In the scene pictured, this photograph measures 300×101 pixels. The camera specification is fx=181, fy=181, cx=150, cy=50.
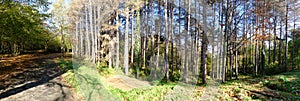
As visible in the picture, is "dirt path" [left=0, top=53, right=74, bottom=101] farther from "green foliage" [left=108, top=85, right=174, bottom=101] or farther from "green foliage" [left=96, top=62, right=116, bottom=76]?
"green foliage" [left=96, top=62, right=116, bottom=76]

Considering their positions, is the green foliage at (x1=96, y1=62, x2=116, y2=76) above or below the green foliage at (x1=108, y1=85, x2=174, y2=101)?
above

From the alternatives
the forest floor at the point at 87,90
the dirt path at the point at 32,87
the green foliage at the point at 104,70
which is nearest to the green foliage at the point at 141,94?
the forest floor at the point at 87,90

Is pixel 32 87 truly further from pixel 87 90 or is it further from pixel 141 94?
pixel 141 94

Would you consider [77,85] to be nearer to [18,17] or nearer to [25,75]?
[25,75]

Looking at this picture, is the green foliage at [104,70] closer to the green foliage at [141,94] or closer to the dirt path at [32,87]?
the dirt path at [32,87]

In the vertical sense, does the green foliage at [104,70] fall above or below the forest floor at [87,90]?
above

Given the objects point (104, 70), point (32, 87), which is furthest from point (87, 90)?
point (104, 70)

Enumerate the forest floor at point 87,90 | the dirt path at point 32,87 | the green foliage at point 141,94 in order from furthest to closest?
the green foliage at point 141,94 < the forest floor at point 87,90 < the dirt path at point 32,87

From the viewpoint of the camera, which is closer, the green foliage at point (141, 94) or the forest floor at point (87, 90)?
the forest floor at point (87, 90)

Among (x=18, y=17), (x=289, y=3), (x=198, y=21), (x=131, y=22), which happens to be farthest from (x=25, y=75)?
(x=289, y=3)

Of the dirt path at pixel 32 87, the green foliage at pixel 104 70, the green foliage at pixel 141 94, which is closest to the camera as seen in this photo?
the dirt path at pixel 32 87

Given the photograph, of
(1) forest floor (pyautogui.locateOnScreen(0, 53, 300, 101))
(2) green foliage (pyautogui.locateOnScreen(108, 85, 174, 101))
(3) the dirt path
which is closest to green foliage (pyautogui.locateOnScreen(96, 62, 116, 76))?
(1) forest floor (pyautogui.locateOnScreen(0, 53, 300, 101))

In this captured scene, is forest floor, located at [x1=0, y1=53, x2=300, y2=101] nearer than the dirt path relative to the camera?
No

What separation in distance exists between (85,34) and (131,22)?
2.48 m
